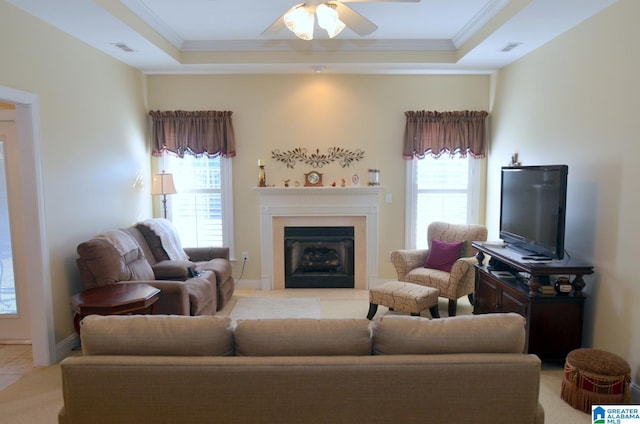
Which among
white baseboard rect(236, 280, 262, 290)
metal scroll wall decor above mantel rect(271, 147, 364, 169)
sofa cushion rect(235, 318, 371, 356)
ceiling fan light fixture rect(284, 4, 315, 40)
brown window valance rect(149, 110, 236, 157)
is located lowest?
white baseboard rect(236, 280, 262, 290)

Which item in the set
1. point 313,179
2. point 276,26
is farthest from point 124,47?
point 313,179

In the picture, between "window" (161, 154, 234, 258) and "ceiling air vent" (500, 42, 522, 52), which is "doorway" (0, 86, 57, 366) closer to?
"window" (161, 154, 234, 258)

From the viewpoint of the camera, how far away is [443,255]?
4852mm

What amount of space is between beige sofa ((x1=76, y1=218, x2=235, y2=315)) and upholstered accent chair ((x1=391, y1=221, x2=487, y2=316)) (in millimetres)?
2098

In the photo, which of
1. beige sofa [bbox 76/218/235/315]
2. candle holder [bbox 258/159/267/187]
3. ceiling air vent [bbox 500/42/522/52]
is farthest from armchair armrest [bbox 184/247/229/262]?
ceiling air vent [bbox 500/42/522/52]

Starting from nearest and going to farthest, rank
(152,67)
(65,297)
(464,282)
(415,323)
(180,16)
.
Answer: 1. (415,323)
2. (65,297)
3. (180,16)
4. (464,282)
5. (152,67)

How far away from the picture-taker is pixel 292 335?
6.25 ft

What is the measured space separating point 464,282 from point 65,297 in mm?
3898

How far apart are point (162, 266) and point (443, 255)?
310cm

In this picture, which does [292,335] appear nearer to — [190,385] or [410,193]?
[190,385]

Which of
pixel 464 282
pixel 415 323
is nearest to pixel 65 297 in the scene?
pixel 415 323

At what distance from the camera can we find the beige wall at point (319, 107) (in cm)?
547

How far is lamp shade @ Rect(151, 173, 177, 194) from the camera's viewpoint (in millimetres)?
5109

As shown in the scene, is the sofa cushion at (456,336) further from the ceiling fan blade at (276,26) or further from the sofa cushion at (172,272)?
the sofa cushion at (172,272)
